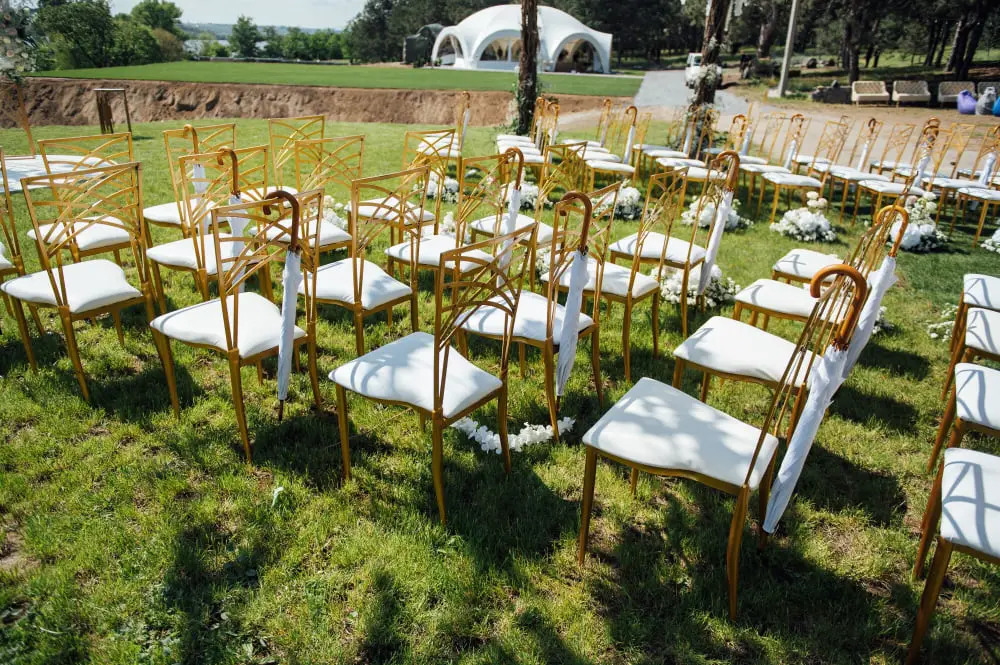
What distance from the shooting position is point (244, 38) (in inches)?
3752

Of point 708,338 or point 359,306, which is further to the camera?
A: point 359,306

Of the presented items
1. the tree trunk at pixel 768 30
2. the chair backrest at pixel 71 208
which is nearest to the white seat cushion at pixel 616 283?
the chair backrest at pixel 71 208

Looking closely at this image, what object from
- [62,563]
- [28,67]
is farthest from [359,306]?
[28,67]

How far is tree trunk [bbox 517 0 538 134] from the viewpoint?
10.4 metres

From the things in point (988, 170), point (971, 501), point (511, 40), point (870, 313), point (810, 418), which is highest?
point (511, 40)

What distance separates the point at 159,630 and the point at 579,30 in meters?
43.8

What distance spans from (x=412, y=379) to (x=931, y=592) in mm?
2184

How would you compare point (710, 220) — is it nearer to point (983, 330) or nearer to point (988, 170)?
point (988, 170)

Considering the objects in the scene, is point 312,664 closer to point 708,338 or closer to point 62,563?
point 62,563

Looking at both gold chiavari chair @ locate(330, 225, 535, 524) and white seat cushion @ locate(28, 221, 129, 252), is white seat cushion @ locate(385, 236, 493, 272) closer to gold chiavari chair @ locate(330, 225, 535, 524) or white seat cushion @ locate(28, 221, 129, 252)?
gold chiavari chair @ locate(330, 225, 535, 524)

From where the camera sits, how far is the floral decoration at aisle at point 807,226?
732 cm

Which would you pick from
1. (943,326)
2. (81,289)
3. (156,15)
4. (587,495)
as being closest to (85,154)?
(81,289)

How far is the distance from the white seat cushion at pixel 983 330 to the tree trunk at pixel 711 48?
7204 mm

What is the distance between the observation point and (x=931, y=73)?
29750 mm
